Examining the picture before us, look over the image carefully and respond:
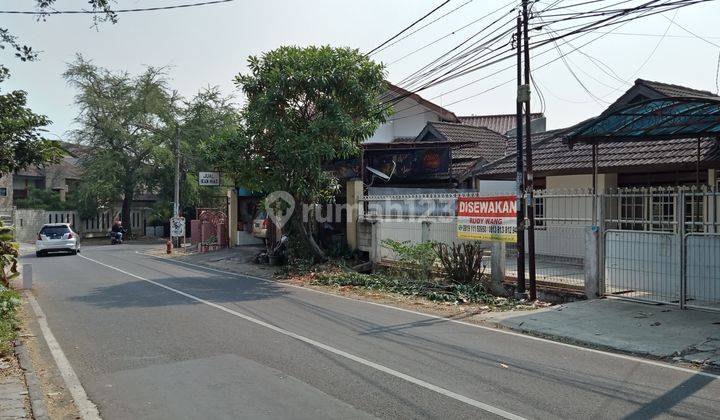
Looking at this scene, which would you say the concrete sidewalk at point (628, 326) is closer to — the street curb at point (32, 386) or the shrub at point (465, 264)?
the shrub at point (465, 264)

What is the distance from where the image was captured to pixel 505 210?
42.4ft

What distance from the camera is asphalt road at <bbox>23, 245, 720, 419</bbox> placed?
5.48 metres

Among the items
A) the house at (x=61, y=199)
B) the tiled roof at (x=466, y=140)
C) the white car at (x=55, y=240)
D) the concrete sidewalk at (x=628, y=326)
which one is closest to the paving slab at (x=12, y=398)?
the concrete sidewalk at (x=628, y=326)

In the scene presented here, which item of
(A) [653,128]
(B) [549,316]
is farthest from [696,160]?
(B) [549,316]

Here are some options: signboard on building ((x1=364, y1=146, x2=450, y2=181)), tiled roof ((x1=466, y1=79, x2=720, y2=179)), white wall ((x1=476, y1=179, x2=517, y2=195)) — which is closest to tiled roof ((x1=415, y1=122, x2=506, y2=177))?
signboard on building ((x1=364, y1=146, x2=450, y2=181))

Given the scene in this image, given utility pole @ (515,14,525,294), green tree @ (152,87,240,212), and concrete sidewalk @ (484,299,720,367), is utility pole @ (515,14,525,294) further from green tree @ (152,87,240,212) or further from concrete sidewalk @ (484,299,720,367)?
green tree @ (152,87,240,212)

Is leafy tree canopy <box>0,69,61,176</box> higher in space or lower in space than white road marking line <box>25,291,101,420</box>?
higher

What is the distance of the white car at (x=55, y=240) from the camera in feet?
85.0

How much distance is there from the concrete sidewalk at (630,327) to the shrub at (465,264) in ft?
9.16

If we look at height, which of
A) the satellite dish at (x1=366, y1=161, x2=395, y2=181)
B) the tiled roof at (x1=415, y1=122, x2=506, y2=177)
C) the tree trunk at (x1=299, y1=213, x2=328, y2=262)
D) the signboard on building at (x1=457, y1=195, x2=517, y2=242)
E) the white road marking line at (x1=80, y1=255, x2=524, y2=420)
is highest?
the tiled roof at (x1=415, y1=122, x2=506, y2=177)

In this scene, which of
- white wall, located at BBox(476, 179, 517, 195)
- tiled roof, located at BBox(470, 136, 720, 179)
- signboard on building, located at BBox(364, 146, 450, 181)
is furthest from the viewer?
signboard on building, located at BBox(364, 146, 450, 181)

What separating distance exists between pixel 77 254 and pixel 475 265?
20.8m

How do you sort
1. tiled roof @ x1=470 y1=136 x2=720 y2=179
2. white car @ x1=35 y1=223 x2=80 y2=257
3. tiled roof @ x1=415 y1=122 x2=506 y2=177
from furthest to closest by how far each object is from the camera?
white car @ x1=35 y1=223 x2=80 y2=257 → tiled roof @ x1=415 y1=122 x2=506 y2=177 → tiled roof @ x1=470 y1=136 x2=720 y2=179

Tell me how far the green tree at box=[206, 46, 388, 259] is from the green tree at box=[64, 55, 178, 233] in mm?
21150
